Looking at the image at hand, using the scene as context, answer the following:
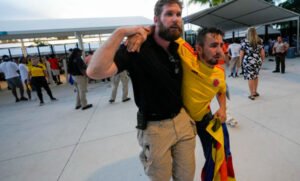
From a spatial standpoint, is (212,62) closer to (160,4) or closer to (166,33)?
(166,33)

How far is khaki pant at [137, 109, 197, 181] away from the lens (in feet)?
4.33

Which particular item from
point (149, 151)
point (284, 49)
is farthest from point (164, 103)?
point (284, 49)

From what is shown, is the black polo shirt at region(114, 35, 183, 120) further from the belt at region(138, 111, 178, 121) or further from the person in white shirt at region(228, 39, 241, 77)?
the person in white shirt at region(228, 39, 241, 77)

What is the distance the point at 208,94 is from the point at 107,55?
0.81 metres

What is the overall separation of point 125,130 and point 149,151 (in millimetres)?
2317

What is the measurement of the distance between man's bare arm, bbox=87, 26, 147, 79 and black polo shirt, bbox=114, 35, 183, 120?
0.23 ft

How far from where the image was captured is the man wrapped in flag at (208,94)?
4.56ft

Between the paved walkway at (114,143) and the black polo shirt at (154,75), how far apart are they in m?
1.30

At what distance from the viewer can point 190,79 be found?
54.6 inches

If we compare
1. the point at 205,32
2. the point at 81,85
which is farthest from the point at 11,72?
the point at 205,32

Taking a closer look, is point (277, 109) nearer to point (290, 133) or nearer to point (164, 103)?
point (290, 133)

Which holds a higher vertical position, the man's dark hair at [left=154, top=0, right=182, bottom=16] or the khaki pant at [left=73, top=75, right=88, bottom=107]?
the man's dark hair at [left=154, top=0, right=182, bottom=16]

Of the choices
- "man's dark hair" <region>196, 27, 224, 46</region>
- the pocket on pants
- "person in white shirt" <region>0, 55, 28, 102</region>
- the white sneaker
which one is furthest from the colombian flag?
"person in white shirt" <region>0, 55, 28, 102</region>

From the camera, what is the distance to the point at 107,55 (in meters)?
1.05
